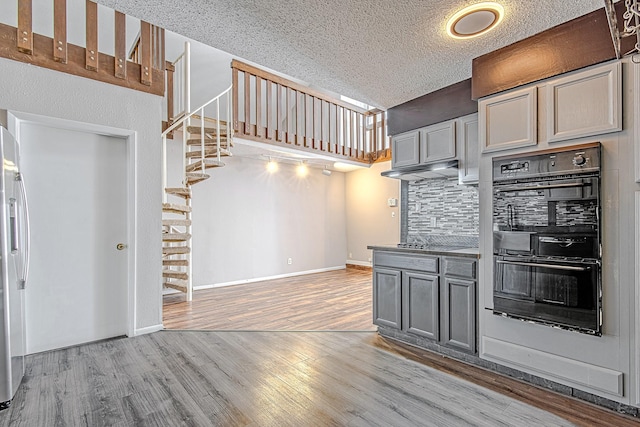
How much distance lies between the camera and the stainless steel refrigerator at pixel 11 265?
2.08 meters

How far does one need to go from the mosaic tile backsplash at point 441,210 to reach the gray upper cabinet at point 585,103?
3.72 feet

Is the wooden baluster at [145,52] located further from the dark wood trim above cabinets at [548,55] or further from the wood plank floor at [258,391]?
the dark wood trim above cabinets at [548,55]

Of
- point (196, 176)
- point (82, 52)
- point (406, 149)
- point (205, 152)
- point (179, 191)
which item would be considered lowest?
point (179, 191)

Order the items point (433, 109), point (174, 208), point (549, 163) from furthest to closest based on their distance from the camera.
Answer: point (174, 208) → point (433, 109) → point (549, 163)

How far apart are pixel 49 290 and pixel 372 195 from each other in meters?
5.87

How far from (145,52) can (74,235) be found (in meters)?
2.01

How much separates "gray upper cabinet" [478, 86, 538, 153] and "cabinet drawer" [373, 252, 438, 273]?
103 cm

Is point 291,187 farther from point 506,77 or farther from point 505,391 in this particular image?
point 505,391

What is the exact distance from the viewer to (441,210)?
145 inches

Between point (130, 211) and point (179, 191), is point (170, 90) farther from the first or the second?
point (130, 211)

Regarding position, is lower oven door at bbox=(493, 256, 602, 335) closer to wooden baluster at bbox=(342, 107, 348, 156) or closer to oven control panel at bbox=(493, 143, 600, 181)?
oven control panel at bbox=(493, 143, 600, 181)

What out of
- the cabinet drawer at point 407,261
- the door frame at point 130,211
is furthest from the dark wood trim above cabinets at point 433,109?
the door frame at point 130,211

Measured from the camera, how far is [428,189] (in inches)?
151

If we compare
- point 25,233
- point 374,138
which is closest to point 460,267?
point 25,233
